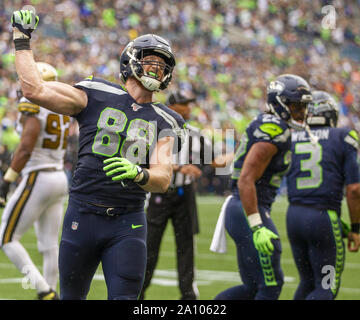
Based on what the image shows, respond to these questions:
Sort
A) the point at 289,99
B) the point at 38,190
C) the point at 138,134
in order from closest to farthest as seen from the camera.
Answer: the point at 138,134 → the point at 289,99 → the point at 38,190

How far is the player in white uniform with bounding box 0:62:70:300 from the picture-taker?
233 inches

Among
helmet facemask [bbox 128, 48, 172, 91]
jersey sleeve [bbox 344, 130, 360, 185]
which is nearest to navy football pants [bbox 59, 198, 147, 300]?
helmet facemask [bbox 128, 48, 172, 91]

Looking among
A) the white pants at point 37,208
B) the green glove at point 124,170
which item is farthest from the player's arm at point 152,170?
the white pants at point 37,208

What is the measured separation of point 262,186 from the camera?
16.5 feet

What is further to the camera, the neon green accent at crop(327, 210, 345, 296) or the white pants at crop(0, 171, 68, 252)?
the white pants at crop(0, 171, 68, 252)

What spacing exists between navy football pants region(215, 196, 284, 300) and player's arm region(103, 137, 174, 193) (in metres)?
1.29

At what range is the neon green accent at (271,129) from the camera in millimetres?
4852

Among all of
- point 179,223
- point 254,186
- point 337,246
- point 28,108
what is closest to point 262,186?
point 254,186

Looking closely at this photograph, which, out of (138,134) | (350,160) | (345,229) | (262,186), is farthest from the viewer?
(345,229)

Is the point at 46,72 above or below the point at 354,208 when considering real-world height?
above

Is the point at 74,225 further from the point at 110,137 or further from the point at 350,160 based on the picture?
the point at 350,160

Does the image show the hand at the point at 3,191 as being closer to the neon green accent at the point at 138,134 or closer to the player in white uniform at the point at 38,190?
the player in white uniform at the point at 38,190

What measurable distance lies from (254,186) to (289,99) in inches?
31.5

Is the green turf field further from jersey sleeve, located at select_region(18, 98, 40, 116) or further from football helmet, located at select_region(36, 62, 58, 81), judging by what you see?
football helmet, located at select_region(36, 62, 58, 81)
